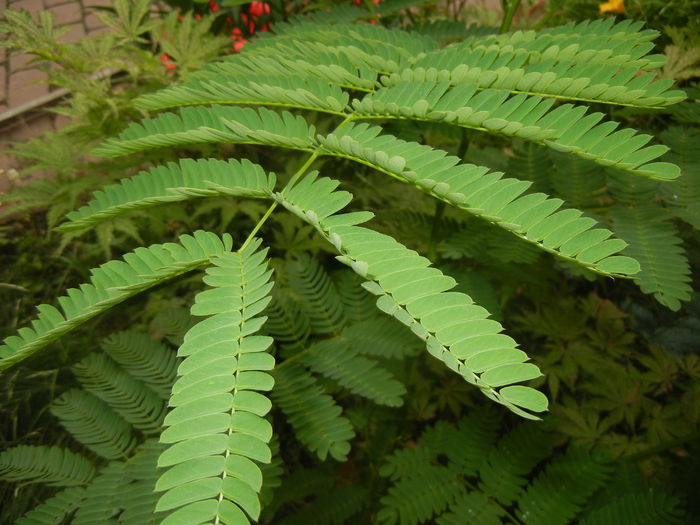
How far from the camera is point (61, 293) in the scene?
8.09 ft

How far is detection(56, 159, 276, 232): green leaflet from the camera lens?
35.6 inches

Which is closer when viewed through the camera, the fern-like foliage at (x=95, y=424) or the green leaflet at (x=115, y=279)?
the green leaflet at (x=115, y=279)

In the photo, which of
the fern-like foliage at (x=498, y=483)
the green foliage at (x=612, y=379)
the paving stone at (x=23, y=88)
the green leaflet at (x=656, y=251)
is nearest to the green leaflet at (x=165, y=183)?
the green leaflet at (x=656, y=251)

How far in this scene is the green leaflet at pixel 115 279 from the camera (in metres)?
0.77

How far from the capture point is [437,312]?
1.93 ft

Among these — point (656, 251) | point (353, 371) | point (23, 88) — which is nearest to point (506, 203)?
point (656, 251)

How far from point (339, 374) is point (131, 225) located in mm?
1176

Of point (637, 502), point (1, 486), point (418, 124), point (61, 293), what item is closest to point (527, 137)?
point (418, 124)

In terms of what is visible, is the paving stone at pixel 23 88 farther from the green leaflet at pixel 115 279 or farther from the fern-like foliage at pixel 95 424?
the green leaflet at pixel 115 279

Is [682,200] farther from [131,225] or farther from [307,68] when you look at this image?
[131,225]

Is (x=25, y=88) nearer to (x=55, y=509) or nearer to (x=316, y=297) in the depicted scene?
(x=316, y=297)

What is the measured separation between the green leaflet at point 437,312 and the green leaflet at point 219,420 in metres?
0.16

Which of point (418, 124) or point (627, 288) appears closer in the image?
point (418, 124)

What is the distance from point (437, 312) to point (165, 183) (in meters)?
0.67
